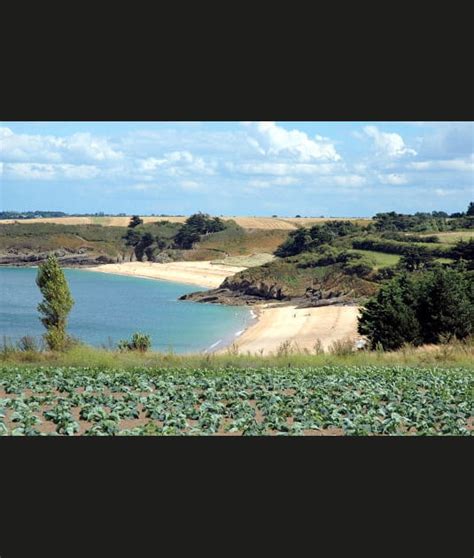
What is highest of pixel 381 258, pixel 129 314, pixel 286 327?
pixel 381 258

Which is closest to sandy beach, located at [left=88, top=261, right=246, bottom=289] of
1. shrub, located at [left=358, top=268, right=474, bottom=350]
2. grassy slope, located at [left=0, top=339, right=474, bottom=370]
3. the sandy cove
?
the sandy cove

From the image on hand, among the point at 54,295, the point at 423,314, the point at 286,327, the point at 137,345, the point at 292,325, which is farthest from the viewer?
the point at 292,325

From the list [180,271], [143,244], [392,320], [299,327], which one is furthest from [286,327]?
[143,244]

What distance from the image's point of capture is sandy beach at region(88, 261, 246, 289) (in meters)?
69.2

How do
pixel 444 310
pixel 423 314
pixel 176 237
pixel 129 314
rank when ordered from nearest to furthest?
1. pixel 444 310
2. pixel 423 314
3. pixel 129 314
4. pixel 176 237

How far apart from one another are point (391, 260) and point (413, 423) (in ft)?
155

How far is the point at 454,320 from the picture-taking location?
2073 cm

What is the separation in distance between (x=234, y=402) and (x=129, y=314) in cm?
3903

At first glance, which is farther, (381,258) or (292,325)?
(381,258)

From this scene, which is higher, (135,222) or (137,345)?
(135,222)

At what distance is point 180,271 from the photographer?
75062 mm

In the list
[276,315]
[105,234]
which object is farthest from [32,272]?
[276,315]

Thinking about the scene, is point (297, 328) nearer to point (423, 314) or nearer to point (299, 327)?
point (299, 327)

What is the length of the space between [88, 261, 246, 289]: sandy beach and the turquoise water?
1980 mm
